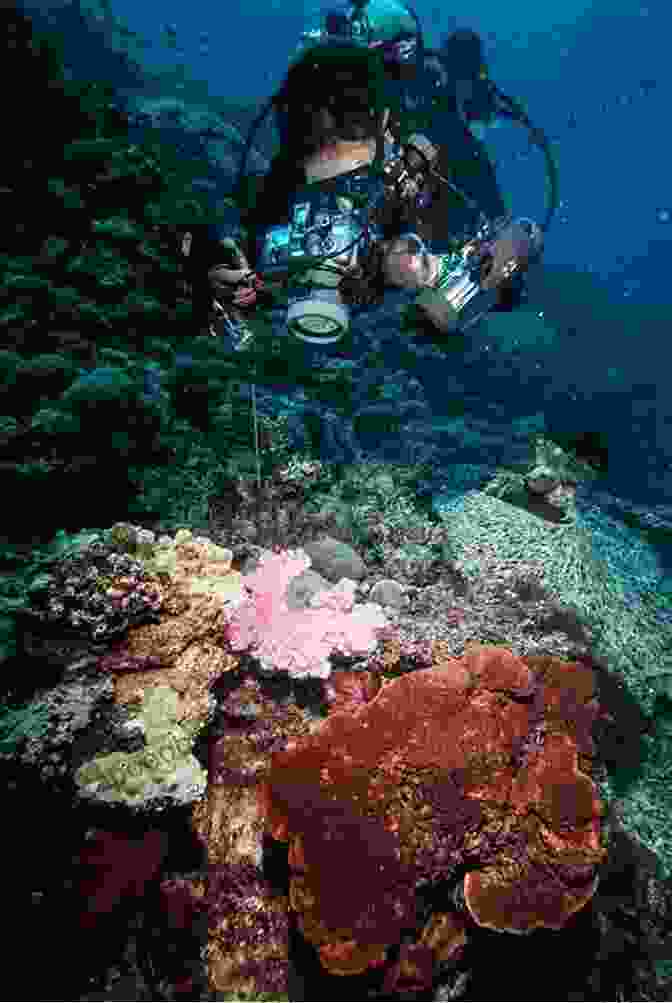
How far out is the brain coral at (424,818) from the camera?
86.0 inches

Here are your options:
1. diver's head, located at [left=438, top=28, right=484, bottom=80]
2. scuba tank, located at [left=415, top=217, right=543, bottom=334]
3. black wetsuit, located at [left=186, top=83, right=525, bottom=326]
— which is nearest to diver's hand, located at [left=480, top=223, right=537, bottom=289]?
scuba tank, located at [left=415, top=217, right=543, bottom=334]

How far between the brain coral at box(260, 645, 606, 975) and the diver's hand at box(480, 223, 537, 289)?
234cm

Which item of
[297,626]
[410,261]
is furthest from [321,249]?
[297,626]

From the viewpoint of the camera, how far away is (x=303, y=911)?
216 centimetres

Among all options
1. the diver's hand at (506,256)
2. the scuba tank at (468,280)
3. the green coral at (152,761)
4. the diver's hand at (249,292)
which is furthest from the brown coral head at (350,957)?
the diver's hand at (506,256)

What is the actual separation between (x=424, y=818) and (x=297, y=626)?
113cm

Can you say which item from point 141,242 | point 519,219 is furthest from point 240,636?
point 141,242

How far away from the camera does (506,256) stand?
3.42 m

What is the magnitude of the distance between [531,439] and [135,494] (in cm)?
522

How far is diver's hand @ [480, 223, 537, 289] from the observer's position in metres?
3.42

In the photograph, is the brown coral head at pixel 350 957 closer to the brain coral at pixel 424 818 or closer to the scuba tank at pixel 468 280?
the brain coral at pixel 424 818

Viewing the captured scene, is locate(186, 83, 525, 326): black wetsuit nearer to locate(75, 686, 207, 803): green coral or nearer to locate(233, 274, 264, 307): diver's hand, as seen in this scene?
locate(233, 274, 264, 307): diver's hand

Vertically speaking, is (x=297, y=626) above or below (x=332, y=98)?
below

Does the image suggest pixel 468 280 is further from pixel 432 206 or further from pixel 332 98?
pixel 332 98
